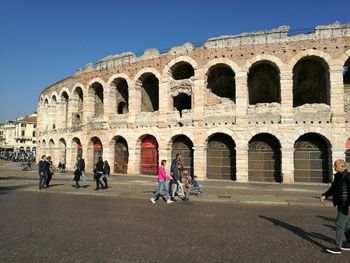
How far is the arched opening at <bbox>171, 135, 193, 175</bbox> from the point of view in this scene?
2216 centimetres

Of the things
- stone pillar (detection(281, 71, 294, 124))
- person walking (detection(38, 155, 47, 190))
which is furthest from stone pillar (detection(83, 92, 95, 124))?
stone pillar (detection(281, 71, 294, 124))

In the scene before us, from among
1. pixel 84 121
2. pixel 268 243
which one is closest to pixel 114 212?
pixel 268 243

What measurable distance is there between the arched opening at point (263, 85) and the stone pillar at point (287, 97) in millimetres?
3003

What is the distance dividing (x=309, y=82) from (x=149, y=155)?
14076mm

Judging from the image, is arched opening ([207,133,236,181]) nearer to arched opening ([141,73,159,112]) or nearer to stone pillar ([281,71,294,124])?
stone pillar ([281,71,294,124])

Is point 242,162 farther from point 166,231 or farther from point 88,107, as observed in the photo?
point 88,107

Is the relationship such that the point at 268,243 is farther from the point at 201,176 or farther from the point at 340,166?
the point at 201,176

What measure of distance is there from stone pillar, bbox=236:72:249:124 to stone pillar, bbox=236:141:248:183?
5.41 ft

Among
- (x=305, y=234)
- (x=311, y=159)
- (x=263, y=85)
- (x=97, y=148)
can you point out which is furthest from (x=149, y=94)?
(x=305, y=234)

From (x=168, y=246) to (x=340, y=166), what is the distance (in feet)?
12.3

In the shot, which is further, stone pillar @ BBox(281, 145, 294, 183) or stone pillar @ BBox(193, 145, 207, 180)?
stone pillar @ BBox(193, 145, 207, 180)

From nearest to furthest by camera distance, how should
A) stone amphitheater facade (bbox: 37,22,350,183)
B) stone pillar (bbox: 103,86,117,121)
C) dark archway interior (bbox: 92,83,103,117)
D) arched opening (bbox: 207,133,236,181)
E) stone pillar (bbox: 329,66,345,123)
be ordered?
stone pillar (bbox: 329,66,345,123) → stone amphitheater facade (bbox: 37,22,350,183) → arched opening (bbox: 207,133,236,181) → stone pillar (bbox: 103,86,117,121) → dark archway interior (bbox: 92,83,103,117)

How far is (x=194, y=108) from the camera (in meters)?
21.3

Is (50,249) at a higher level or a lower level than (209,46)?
lower
